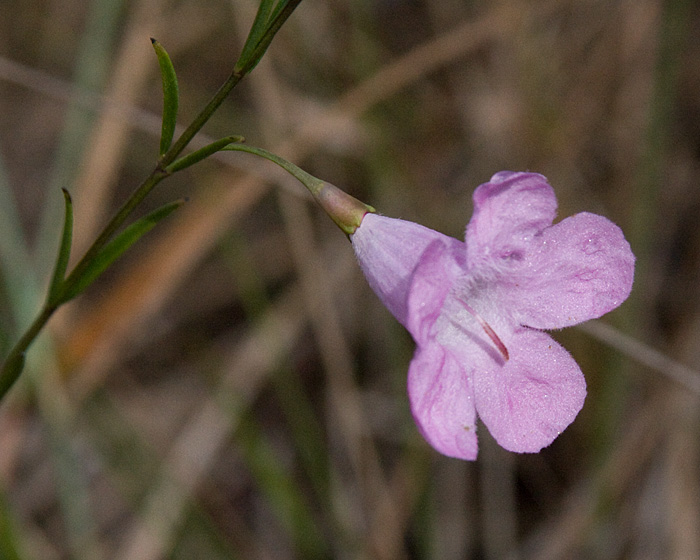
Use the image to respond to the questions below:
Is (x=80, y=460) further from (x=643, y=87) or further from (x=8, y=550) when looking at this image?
(x=643, y=87)

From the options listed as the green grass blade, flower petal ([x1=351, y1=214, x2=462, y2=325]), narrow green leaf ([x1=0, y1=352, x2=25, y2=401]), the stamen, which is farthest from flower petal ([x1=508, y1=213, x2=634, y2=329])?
the green grass blade

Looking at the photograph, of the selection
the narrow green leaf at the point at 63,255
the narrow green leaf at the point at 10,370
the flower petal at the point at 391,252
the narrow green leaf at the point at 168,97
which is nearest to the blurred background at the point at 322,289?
the narrow green leaf at the point at 10,370

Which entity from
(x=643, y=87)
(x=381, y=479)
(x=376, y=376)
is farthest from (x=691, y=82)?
(x=381, y=479)

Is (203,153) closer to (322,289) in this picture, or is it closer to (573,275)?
(573,275)

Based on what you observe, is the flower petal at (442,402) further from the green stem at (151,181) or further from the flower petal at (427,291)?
the green stem at (151,181)

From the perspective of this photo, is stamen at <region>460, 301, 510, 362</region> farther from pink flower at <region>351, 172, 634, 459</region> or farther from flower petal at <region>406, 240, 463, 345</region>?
flower petal at <region>406, 240, 463, 345</region>

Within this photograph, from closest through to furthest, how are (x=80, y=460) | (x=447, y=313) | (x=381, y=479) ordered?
(x=447, y=313) → (x=381, y=479) → (x=80, y=460)

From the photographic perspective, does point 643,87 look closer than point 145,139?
Yes

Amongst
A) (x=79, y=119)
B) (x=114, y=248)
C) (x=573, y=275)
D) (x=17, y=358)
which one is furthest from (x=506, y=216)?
(x=79, y=119)
